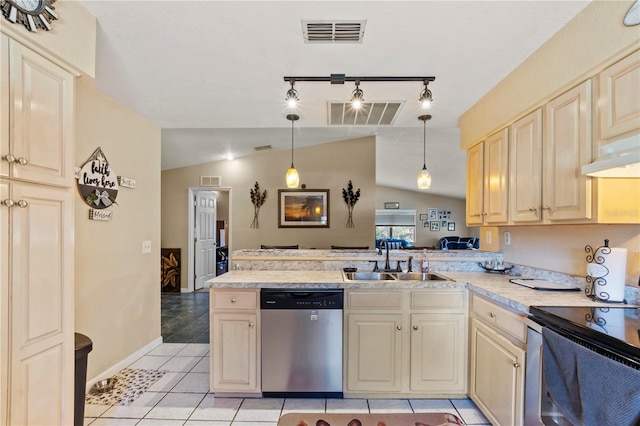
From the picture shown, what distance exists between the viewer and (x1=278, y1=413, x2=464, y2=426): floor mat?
4.75ft

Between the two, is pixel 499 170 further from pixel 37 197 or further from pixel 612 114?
pixel 37 197

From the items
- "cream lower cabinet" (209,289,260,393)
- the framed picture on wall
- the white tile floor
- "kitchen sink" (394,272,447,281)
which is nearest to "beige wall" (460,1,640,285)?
"kitchen sink" (394,272,447,281)

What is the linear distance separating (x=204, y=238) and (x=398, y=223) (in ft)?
24.0

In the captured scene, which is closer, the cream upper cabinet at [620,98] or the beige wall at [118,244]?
the cream upper cabinet at [620,98]

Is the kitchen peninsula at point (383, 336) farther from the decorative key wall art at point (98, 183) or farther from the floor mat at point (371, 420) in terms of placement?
the decorative key wall art at point (98, 183)

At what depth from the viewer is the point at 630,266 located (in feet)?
5.39

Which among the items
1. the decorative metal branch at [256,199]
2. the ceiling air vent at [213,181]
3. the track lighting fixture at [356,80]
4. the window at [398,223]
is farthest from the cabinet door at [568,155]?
the window at [398,223]

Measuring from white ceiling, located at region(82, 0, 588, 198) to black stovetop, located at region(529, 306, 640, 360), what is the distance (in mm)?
1538

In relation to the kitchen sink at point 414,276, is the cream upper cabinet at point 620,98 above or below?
above

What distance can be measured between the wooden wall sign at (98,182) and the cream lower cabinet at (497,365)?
9.93 feet

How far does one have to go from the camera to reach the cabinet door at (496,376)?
64.3 inches

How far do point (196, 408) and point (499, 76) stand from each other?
128 inches

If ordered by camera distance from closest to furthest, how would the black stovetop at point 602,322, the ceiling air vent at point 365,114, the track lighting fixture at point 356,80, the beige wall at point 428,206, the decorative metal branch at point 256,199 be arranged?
the black stovetop at point 602,322, the track lighting fixture at point 356,80, the ceiling air vent at point 365,114, the decorative metal branch at point 256,199, the beige wall at point 428,206

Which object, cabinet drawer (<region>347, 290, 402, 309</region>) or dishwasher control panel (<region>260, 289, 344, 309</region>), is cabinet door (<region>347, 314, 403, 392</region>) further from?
dishwasher control panel (<region>260, 289, 344, 309</region>)
